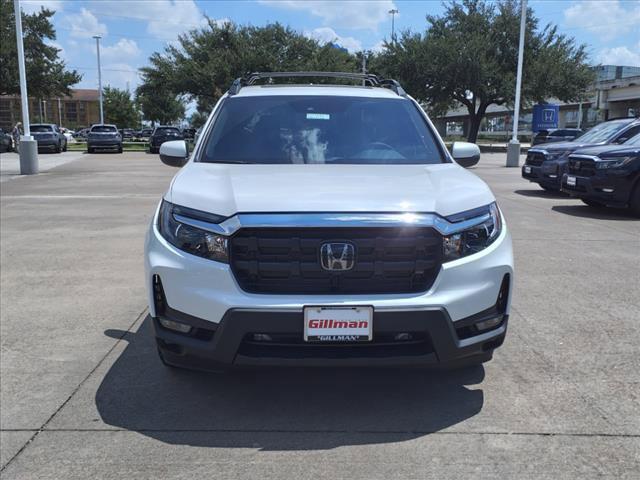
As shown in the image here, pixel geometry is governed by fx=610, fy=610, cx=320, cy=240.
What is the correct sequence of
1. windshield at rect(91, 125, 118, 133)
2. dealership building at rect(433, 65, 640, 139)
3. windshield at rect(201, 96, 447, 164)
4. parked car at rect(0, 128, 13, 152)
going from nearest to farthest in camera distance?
windshield at rect(201, 96, 447, 164) → parked car at rect(0, 128, 13, 152) → windshield at rect(91, 125, 118, 133) → dealership building at rect(433, 65, 640, 139)

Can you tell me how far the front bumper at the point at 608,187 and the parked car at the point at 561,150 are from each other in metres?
1.82

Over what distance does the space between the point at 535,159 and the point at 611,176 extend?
419 centimetres

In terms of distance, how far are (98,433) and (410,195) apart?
6.84 ft

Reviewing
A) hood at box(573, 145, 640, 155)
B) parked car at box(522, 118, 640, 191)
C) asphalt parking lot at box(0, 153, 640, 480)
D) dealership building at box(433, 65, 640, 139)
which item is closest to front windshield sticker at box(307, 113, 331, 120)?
asphalt parking lot at box(0, 153, 640, 480)

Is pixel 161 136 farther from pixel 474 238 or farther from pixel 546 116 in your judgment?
pixel 474 238

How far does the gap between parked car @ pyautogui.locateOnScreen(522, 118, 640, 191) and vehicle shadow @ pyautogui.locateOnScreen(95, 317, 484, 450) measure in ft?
34.5

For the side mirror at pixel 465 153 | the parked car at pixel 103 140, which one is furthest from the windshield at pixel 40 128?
the side mirror at pixel 465 153

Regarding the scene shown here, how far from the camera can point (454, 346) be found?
3107 millimetres

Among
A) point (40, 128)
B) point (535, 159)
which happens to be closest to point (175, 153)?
point (535, 159)

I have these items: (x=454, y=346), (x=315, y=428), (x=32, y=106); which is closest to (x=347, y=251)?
(x=454, y=346)

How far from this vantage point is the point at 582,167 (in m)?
11.3

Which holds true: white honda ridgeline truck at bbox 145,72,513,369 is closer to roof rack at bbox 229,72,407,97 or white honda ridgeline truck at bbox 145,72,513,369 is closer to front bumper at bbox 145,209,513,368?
front bumper at bbox 145,209,513,368

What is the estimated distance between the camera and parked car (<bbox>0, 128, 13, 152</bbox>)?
111 feet

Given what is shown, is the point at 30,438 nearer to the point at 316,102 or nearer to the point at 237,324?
the point at 237,324
